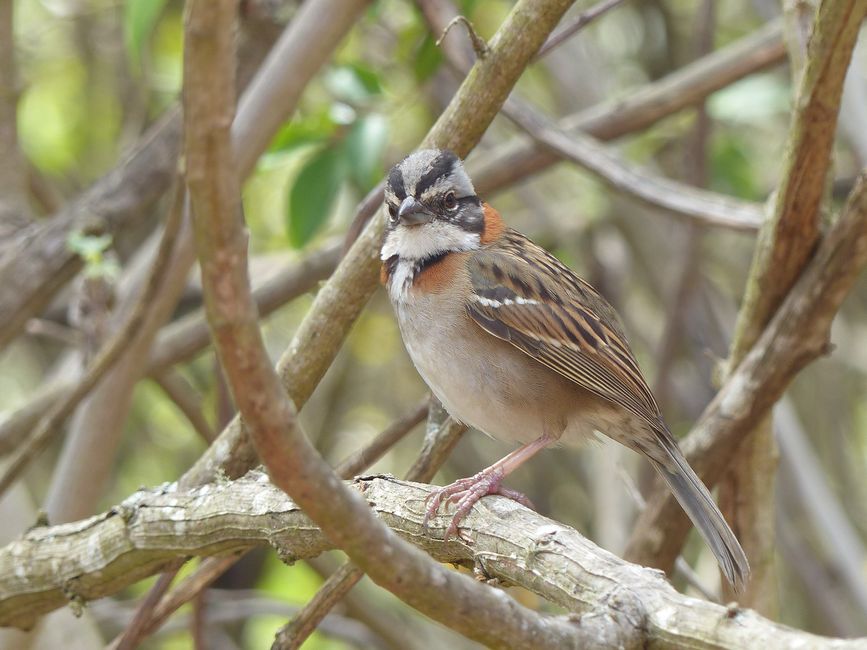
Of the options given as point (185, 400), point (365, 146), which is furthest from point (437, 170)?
point (185, 400)

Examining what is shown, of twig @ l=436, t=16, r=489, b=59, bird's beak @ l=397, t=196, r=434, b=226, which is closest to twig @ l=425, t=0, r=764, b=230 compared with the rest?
bird's beak @ l=397, t=196, r=434, b=226

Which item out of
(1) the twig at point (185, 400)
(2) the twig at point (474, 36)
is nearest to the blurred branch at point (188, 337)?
(1) the twig at point (185, 400)

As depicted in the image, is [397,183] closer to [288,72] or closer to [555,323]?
[555,323]

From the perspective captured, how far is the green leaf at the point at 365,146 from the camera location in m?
5.71

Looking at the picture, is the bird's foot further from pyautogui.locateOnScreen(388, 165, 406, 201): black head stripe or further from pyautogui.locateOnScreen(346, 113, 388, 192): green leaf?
pyautogui.locateOnScreen(346, 113, 388, 192): green leaf

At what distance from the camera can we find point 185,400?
5734 mm

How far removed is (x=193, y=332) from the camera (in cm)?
609

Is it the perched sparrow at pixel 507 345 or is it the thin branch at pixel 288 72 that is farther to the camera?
the thin branch at pixel 288 72

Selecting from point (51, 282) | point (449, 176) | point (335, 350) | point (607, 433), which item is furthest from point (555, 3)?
point (51, 282)

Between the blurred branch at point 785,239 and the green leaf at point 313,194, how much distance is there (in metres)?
2.19

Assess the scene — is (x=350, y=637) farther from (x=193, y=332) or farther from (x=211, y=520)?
(x=211, y=520)

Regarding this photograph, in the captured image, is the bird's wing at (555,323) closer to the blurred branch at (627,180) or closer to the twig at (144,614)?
the blurred branch at (627,180)

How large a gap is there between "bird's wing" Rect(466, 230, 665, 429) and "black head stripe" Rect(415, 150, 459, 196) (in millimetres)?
438

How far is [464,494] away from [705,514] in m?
1.21
